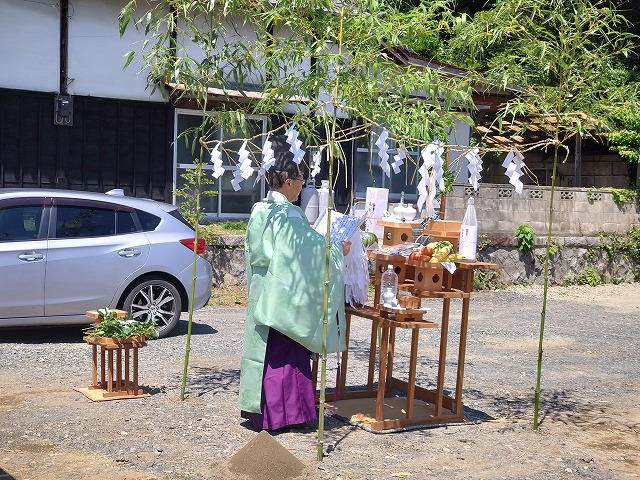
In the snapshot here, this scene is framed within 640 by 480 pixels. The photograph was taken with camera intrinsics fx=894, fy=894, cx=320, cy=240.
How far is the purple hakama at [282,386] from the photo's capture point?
20.7 ft

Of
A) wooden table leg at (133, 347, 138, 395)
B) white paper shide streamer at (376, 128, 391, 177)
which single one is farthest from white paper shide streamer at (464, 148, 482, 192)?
wooden table leg at (133, 347, 138, 395)

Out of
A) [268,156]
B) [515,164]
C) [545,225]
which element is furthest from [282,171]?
[545,225]

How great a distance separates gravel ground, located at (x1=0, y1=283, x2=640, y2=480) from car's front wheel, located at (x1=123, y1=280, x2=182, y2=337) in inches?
9.7

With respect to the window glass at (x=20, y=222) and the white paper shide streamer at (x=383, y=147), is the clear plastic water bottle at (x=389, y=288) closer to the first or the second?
the white paper shide streamer at (x=383, y=147)

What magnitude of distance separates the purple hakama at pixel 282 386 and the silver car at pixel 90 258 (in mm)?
2902

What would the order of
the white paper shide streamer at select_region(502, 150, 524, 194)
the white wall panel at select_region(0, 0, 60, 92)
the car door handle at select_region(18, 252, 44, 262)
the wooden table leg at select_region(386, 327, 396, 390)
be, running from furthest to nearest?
the white wall panel at select_region(0, 0, 60, 92) < the car door handle at select_region(18, 252, 44, 262) < the wooden table leg at select_region(386, 327, 396, 390) < the white paper shide streamer at select_region(502, 150, 524, 194)

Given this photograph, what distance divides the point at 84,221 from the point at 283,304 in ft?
13.9

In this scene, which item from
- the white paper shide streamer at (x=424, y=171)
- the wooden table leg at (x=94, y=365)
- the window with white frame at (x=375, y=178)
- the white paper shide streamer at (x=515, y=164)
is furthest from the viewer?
the window with white frame at (x=375, y=178)

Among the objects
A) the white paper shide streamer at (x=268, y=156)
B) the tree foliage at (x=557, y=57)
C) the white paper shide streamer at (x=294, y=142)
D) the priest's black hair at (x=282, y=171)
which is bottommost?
the priest's black hair at (x=282, y=171)

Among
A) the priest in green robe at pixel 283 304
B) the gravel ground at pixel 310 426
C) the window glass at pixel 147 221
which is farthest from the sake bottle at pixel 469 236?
the window glass at pixel 147 221

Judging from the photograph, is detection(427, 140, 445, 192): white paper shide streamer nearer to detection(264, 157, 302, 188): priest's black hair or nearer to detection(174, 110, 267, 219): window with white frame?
detection(264, 157, 302, 188): priest's black hair

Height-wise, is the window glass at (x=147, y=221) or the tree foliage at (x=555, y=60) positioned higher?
the tree foliage at (x=555, y=60)

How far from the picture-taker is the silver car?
9.27 meters

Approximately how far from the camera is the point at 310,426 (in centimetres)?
661
